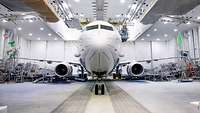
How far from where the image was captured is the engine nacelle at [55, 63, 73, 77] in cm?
1248

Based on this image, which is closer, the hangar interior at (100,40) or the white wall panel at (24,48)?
the hangar interior at (100,40)

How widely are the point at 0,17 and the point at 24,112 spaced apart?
1274 centimetres

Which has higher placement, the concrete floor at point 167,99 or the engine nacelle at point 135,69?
the engine nacelle at point 135,69

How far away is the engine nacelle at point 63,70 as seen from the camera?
12480mm

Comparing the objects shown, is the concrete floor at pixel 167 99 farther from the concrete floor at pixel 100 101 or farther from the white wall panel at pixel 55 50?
the white wall panel at pixel 55 50

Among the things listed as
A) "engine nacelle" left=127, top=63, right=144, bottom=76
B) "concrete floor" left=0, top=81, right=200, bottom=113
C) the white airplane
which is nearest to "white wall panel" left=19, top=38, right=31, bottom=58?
"engine nacelle" left=127, top=63, right=144, bottom=76

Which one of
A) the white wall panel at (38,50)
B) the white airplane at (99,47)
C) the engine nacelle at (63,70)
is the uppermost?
the white wall panel at (38,50)

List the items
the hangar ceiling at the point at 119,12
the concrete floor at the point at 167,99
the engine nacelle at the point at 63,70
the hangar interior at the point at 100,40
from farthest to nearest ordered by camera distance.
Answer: the engine nacelle at the point at 63,70
the hangar ceiling at the point at 119,12
the hangar interior at the point at 100,40
the concrete floor at the point at 167,99

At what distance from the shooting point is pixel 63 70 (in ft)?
41.7

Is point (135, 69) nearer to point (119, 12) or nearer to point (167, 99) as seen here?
point (119, 12)

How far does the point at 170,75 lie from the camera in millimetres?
17297

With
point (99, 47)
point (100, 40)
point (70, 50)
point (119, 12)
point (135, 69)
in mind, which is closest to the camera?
point (99, 47)

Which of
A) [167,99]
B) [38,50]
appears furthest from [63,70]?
[38,50]

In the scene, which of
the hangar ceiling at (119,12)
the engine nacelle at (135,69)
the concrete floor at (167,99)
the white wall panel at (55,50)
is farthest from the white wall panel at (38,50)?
the concrete floor at (167,99)
